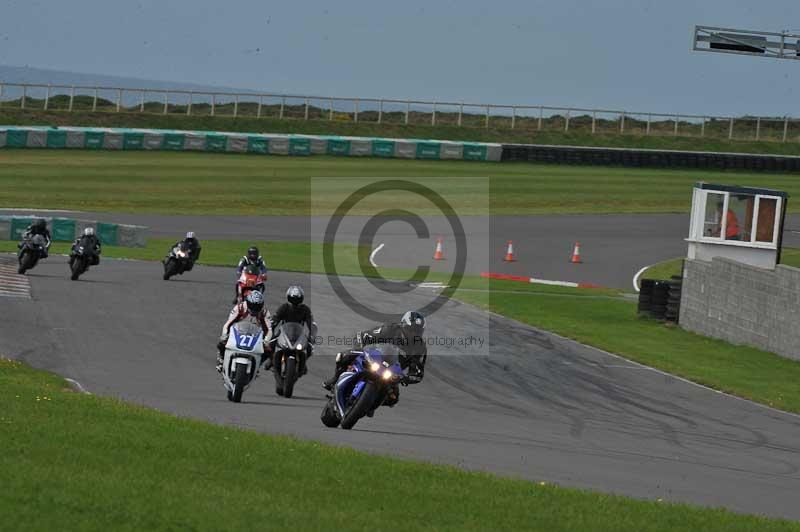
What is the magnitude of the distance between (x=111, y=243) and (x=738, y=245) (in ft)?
65.0

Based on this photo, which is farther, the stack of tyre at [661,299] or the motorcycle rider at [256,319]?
the stack of tyre at [661,299]

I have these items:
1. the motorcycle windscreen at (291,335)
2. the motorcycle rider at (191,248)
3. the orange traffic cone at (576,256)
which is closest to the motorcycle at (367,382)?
the motorcycle windscreen at (291,335)

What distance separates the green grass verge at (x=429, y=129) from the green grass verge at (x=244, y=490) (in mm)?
60635

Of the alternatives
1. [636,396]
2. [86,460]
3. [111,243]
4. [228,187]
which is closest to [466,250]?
[111,243]

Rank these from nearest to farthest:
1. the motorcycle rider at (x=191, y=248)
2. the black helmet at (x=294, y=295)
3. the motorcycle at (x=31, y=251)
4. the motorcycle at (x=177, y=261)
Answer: the black helmet at (x=294, y=295)
the motorcycle at (x=31, y=251)
the motorcycle at (x=177, y=261)
the motorcycle rider at (x=191, y=248)

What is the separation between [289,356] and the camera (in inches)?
655

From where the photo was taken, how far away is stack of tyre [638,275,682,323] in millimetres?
28172

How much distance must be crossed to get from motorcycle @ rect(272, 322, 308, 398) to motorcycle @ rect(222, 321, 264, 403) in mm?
303

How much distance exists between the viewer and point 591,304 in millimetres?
31469

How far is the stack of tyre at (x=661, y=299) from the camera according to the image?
28172 millimetres

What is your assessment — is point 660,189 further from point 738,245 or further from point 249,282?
point 249,282

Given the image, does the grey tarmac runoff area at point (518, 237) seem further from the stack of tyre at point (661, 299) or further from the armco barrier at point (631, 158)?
the armco barrier at point (631, 158)

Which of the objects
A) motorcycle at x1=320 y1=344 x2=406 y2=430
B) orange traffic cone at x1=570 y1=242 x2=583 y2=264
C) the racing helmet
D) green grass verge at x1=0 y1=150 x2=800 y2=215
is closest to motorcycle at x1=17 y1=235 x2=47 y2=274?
the racing helmet

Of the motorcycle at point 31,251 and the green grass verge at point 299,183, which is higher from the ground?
the green grass verge at point 299,183
